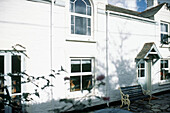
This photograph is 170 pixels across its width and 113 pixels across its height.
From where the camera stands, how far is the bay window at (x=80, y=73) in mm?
5660

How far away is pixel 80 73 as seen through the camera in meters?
5.76

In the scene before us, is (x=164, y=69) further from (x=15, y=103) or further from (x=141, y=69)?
(x=15, y=103)

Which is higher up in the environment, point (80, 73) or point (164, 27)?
point (164, 27)

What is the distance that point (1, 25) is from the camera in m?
4.25

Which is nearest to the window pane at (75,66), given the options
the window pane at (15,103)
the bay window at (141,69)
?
the window pane at (15,103)

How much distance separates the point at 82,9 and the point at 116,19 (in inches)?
85.7

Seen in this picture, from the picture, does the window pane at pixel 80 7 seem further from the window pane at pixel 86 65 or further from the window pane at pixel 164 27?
the window pane at pixel 164 27

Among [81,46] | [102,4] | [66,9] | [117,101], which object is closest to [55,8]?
[66,9]

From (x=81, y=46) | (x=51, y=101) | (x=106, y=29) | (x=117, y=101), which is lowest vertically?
(x=117, y=101)

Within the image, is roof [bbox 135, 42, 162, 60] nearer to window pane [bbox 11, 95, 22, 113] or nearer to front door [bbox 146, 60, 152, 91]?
front door [bbox 146, 60, 152, 91]

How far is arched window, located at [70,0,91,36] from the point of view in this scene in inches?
225

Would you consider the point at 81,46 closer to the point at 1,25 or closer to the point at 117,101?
the point at 1,25

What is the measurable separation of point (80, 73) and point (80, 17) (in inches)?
110

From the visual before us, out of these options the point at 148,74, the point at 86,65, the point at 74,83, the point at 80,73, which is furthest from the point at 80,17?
the point at 148,74
